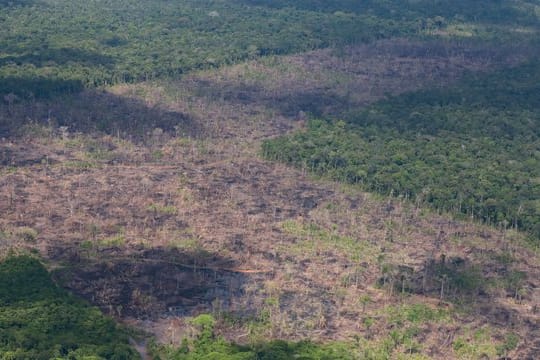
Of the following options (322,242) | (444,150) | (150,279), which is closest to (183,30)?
(444,150)

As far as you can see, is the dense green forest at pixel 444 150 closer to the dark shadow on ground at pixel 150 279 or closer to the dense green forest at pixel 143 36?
the dark shadow on ground at pixel 150 279

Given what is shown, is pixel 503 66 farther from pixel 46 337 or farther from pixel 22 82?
pixel 46 337

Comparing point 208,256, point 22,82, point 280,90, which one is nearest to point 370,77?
point 280,90

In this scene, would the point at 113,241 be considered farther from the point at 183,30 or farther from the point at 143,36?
the point at 183,30

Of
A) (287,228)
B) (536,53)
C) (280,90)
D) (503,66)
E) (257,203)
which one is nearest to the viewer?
(287,228)

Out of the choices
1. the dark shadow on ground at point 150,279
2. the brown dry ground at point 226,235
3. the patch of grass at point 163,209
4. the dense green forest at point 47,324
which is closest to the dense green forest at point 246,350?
the brown dry ground at point 226,235
